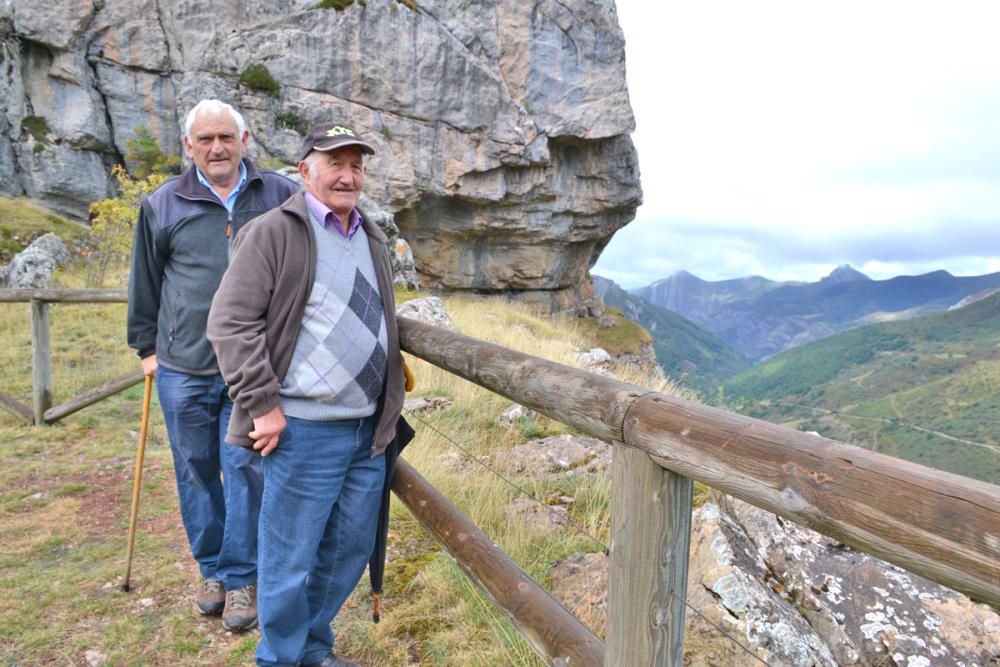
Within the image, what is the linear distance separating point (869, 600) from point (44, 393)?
7.17m

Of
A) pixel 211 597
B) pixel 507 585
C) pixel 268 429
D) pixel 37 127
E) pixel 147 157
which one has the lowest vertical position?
pixel 211 597

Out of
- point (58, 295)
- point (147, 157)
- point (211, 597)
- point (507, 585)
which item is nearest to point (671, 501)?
point (507, 585)

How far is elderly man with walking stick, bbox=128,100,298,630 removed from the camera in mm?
2688

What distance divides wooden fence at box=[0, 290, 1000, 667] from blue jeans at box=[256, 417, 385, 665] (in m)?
0.42

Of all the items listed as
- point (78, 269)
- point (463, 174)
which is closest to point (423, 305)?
point (78, 269)

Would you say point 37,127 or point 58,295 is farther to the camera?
point 37,127

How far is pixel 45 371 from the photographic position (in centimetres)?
593

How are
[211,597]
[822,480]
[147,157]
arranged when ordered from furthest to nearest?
1. [147,157]
2. [211,597]
3. [822,480]

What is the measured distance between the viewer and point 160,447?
18.8 ft

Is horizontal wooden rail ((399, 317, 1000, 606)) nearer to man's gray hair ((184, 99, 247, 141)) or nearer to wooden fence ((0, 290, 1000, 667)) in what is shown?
wooden fence ((0, 290, 1000, 667))

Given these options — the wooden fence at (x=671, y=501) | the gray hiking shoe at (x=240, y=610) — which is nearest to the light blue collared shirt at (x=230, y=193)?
the wooden fence at (x=671, y=501)

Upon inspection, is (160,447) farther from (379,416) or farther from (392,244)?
(392,244)

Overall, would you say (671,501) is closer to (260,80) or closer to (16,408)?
(16,408)

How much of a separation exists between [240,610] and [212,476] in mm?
667
